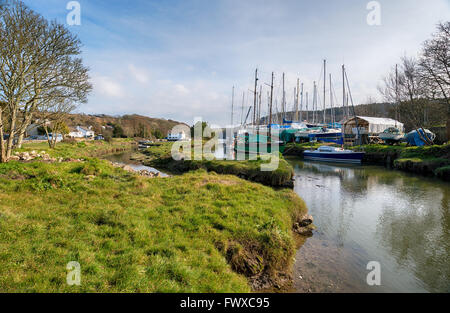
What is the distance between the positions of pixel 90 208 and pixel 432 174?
34137mm

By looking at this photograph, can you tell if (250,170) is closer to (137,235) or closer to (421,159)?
(137,235)

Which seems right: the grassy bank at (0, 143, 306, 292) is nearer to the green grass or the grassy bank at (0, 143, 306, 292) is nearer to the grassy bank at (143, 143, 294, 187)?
the grassy bank at (143, 143, 294, 187)

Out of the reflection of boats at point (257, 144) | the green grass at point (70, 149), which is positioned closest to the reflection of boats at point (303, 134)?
the reflection of boats at point (257, 144)

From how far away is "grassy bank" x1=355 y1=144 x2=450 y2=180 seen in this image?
24.8 metres

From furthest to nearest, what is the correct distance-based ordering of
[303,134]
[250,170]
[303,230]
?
[303,134] → [250,170] → [303,230]

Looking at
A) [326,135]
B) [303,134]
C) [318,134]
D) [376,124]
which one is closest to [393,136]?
[376,124]

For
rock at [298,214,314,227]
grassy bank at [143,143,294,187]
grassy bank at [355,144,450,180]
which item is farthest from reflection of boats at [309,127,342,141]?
rock at [298,214,314,227]

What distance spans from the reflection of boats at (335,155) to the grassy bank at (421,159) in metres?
4.46

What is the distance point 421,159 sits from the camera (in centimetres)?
2773

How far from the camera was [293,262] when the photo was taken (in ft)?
25.1

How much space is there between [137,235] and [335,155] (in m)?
38.7

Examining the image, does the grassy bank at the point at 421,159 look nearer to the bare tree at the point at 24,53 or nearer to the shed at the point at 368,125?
the shed at the point at 368,125
